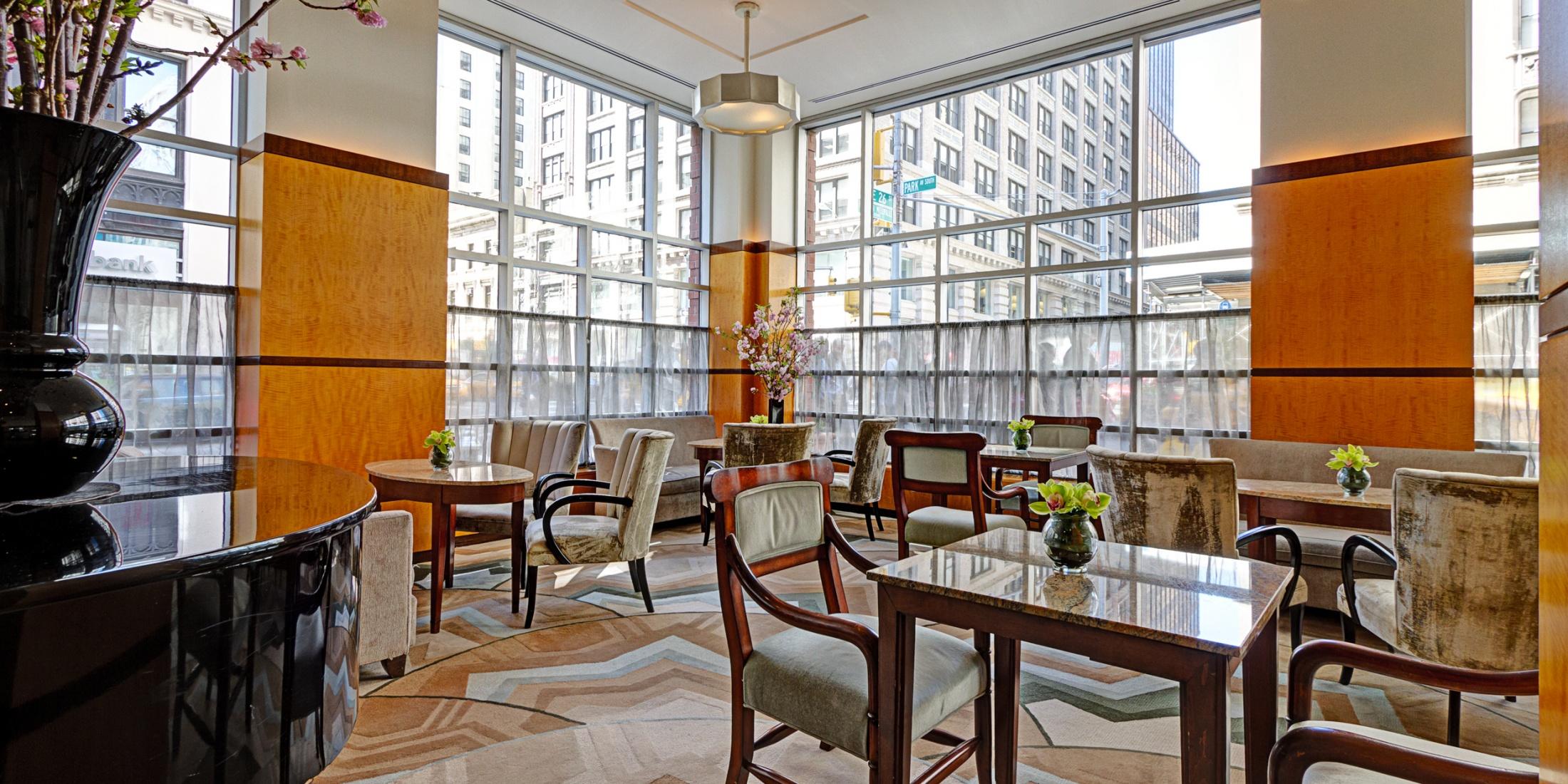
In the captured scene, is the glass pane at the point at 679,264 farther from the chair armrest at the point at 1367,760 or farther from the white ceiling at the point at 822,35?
the chair armrest at the point at 1367,760

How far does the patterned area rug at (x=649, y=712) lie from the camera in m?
2.50

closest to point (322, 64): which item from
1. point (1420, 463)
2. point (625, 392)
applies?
point (625, 392)

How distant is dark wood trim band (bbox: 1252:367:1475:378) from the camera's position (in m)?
4.36

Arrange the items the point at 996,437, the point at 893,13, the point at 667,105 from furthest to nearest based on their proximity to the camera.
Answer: the point at 667,105 < the point at 996,437 < the point at 893,13

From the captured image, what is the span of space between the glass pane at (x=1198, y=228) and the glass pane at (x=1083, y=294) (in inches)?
12.4

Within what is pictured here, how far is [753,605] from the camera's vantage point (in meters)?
4.26

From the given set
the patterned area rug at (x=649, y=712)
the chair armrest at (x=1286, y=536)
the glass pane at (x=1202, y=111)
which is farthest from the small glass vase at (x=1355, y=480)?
the glass pane at (x=1202, y=111)

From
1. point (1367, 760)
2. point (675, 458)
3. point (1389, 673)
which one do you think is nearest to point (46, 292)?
point (1367, 760)

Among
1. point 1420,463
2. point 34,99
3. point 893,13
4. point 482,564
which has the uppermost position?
A: point 893,13

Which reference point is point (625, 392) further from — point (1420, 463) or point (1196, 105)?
point (1420, 463)

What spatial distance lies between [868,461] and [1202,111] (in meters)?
3.77

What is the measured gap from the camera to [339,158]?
15.4ft

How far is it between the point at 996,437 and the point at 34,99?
6.28m

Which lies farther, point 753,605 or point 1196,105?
point 1196,105
